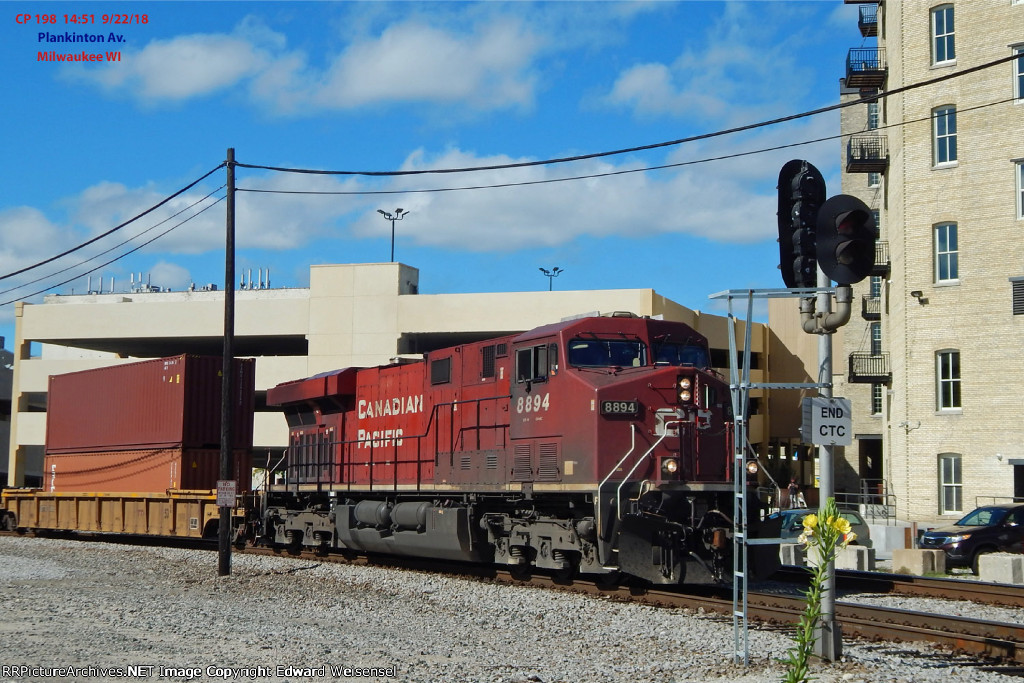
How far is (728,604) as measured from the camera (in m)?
13.9

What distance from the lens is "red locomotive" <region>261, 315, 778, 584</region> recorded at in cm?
1453

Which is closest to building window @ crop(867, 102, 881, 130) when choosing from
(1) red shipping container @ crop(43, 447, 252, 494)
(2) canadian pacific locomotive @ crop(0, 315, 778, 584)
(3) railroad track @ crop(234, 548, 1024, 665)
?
(2) canadian pacific locomotive @ crop(0, 315, 778, 584)

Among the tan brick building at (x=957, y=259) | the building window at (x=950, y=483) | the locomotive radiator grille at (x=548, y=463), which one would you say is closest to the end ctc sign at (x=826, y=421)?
the locomotive radiator grille at (x=548, y=463)

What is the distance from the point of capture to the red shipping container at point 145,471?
87.2 ft

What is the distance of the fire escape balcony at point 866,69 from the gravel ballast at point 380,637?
103 ft

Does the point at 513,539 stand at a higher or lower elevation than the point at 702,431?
lower

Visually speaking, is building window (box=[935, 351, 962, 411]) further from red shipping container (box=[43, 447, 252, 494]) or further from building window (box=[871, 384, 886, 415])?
building window (box=[871, 384, 886, 415])

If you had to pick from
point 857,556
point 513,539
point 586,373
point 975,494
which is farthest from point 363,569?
point 975,494

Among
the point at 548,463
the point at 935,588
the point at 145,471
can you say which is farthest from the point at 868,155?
the point at 548,463

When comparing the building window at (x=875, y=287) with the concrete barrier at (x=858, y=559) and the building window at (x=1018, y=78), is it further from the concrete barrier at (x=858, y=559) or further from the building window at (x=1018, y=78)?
the concrete barrier at (x=858, y=559)

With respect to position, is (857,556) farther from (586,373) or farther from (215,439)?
(215,439)

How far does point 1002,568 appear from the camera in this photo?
19.2m

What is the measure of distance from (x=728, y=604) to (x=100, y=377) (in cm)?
2206

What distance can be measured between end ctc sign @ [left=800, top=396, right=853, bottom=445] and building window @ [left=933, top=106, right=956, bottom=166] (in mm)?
27747
